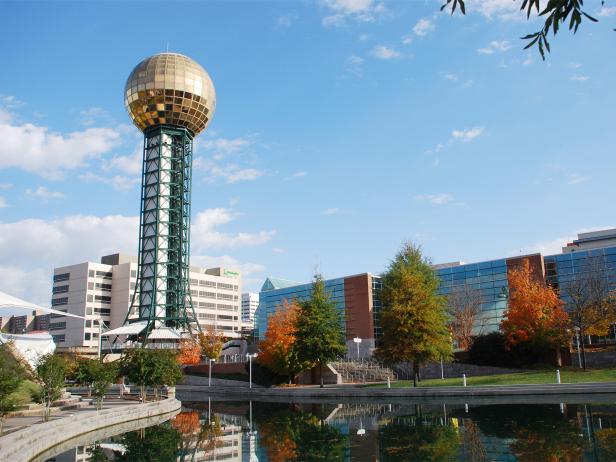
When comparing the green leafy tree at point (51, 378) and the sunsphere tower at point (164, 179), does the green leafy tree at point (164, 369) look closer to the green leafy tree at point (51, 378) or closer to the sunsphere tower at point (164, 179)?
the green leafy tree at point (51, 378)

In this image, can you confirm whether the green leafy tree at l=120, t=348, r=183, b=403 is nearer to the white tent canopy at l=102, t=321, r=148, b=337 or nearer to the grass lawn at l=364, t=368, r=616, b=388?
the grass lawn at l=364, t=368, r=616, b=388

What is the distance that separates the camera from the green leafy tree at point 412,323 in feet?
143

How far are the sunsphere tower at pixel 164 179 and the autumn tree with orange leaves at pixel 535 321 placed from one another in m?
47.6

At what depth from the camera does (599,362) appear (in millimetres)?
48969

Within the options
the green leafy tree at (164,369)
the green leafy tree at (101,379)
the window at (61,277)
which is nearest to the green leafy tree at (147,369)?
the green leafy tree at (164,369)

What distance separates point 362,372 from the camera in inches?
2307

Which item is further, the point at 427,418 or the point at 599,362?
the point at 599,362

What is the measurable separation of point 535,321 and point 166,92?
2369 inches

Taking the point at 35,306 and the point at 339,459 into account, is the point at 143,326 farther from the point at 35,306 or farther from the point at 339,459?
the point at 339,459

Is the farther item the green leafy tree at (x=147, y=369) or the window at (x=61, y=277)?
the window at (x=61, y=277)

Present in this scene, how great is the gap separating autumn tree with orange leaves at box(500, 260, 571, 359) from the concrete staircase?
12570 millimetres

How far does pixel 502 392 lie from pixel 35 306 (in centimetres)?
3975

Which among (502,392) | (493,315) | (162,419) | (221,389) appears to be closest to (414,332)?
(502,392)

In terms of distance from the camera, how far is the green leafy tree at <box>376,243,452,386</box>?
43594mm
